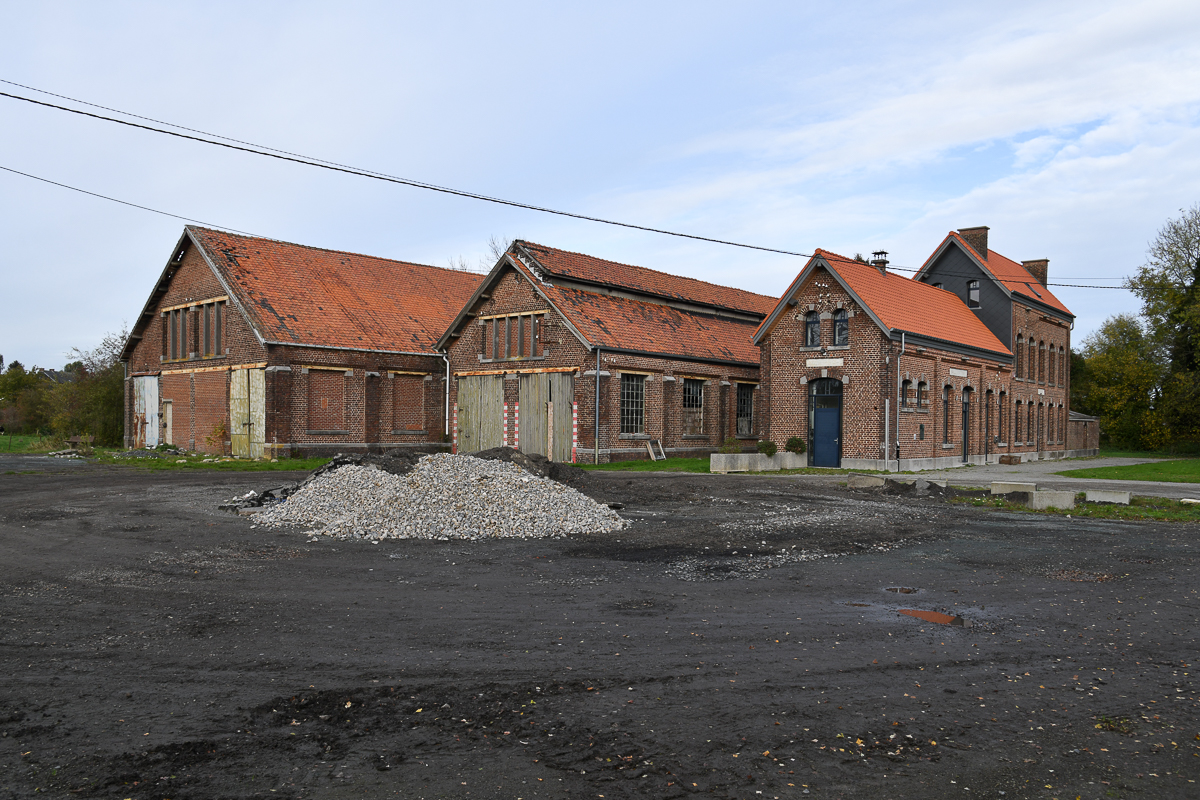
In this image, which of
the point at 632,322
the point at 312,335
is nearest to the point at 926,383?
the point at 632,322

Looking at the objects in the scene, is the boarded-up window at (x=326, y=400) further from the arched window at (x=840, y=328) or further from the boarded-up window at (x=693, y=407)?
the arched window at (x=840, y=328)

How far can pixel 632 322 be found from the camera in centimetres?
3225

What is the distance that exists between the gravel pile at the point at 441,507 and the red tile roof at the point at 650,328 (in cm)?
1423

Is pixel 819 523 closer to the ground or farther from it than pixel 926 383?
closer to the ground

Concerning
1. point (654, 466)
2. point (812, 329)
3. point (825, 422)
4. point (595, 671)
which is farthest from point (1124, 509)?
point (595, 671)

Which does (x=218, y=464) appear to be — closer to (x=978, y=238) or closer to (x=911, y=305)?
(x=911, y=305)

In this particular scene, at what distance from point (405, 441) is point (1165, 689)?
31.0m

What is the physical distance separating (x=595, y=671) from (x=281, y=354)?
27.1 meters

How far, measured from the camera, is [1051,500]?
17.2 m

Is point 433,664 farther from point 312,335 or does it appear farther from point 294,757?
point 312,335

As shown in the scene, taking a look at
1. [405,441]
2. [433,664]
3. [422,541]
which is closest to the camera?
[433,664]

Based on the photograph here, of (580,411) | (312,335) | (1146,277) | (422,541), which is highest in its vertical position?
(1146,277)

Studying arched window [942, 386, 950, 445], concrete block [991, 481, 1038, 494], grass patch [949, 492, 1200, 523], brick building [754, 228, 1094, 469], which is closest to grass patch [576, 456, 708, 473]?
brick building [754, 228, 1094, 469]

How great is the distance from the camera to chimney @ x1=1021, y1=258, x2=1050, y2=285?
43.9 metres
